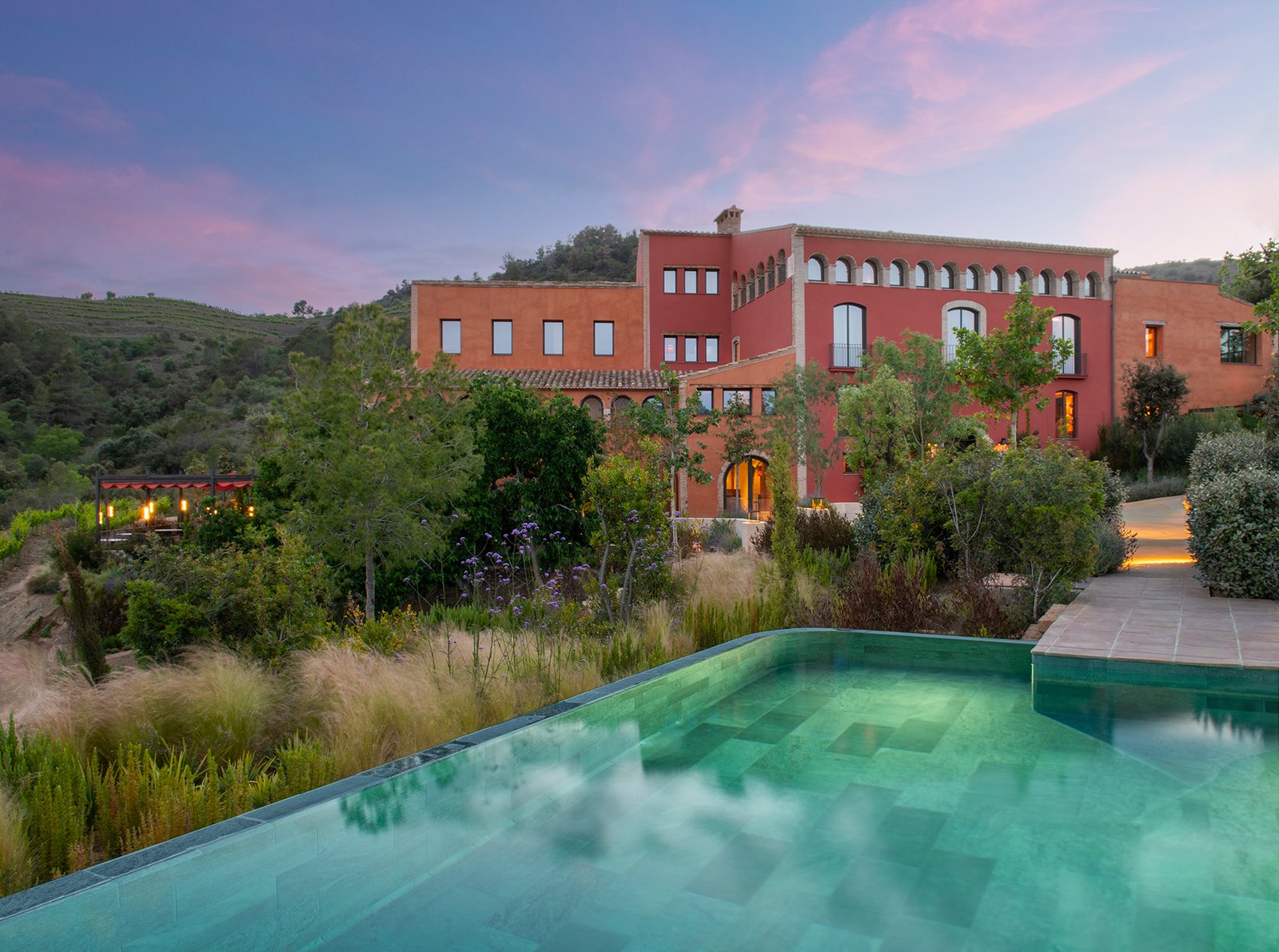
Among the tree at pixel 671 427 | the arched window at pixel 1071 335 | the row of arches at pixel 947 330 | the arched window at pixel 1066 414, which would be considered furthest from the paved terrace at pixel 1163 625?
the arched window at pixel 1071 335

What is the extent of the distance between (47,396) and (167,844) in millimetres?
46561

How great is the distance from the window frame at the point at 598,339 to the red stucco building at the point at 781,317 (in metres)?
0.04

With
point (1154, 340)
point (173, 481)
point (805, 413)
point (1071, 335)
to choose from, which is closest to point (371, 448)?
point (173, 481)

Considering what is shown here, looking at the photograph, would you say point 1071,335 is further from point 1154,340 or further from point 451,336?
point 451,336

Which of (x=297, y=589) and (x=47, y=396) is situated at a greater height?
(x=47, y=396)

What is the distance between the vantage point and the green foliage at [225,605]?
243 inches

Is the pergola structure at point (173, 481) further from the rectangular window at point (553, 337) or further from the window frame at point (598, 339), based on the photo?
the window frame at point (598, 339)

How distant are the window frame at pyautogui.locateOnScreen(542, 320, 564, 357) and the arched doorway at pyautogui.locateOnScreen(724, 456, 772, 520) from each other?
26.7 feet

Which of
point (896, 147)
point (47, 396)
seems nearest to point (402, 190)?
point (896, 147)

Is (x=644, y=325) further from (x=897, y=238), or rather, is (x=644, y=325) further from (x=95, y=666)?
(x=95, y=666)

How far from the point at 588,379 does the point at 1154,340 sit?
21.5 m

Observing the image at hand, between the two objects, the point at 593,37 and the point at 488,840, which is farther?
the point at 593,37

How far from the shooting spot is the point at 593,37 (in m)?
15.4

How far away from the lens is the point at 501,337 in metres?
29.8
